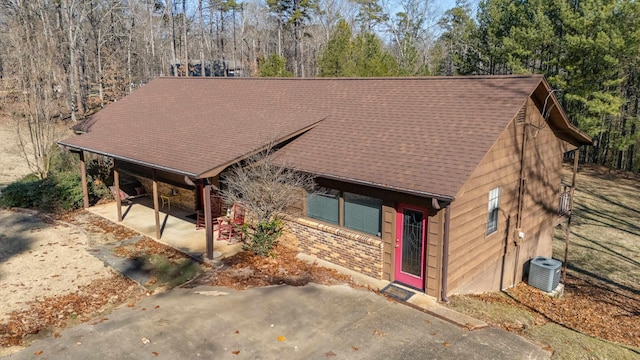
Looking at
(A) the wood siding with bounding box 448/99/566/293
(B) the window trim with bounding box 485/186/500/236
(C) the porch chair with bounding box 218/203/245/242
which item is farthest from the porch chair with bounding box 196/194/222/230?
(B) the window trim with bounding box 485/186/500/236

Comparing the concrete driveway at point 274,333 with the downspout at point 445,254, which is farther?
the downspout at point 445,254

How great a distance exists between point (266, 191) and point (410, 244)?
11.6ft

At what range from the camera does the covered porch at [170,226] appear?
39.2 ft

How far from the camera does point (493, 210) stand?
429 inches

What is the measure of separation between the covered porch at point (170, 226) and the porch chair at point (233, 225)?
0.21m

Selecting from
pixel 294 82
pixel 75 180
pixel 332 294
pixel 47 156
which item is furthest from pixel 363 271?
pixel 47 156

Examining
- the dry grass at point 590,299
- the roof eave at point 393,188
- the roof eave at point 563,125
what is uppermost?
the roof eave at point 563,125

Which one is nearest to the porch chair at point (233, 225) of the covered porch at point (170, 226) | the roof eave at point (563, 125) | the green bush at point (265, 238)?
the covered porch at point (170, 226)

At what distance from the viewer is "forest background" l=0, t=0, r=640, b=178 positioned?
2181 cm

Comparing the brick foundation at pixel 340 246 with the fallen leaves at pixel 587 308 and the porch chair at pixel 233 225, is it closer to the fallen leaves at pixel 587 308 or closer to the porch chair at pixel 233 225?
the porch chair at pixel 233 225

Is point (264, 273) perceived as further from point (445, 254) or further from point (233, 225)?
point (445, 254)

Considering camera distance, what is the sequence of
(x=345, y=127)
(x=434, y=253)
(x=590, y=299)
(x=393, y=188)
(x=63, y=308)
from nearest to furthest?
(x=63, y=308) → (x=393, y=188) → (x=434, y=253) → (x=345, y=127) → (x=590, y=299)

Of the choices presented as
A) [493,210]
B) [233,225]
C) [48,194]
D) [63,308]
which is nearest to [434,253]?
[493,210]

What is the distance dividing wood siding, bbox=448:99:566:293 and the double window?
5.80 ft
